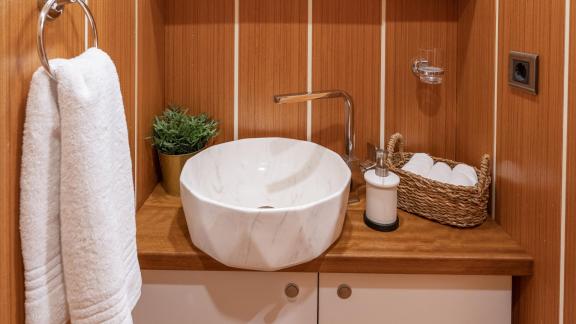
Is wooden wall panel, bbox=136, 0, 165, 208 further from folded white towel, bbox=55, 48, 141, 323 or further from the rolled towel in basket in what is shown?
the rolled towel in basket

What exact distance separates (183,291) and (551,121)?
0.86m

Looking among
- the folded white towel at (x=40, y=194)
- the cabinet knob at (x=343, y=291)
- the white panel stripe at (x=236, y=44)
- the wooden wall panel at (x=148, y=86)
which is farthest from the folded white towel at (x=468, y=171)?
the folded white towel at (x=40, y=194)

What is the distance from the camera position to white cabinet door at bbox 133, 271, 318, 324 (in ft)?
3.59

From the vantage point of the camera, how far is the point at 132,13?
1221mm

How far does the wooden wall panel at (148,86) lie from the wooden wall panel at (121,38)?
48mm

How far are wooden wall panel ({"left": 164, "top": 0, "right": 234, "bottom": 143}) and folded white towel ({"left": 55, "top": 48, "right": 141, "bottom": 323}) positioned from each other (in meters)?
0.78

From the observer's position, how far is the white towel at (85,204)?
680mm

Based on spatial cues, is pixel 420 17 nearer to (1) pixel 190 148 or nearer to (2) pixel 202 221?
(1) pixel 190 148

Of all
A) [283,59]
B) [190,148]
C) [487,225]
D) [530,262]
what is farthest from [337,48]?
[530,262]

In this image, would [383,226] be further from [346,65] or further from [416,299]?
[346,65]

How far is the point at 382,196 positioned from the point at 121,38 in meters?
0.73

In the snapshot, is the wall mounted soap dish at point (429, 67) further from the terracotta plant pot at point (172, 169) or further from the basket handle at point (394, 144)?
the terracotta plant pot at point (172, 169)

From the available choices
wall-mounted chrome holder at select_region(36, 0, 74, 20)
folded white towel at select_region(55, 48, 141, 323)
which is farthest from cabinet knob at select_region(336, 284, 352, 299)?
wall-mounted chrome holder at select_region(36, 0, 74, 20)

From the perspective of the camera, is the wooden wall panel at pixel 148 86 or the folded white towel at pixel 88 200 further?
the wooden wall panel at pixel 148 86
